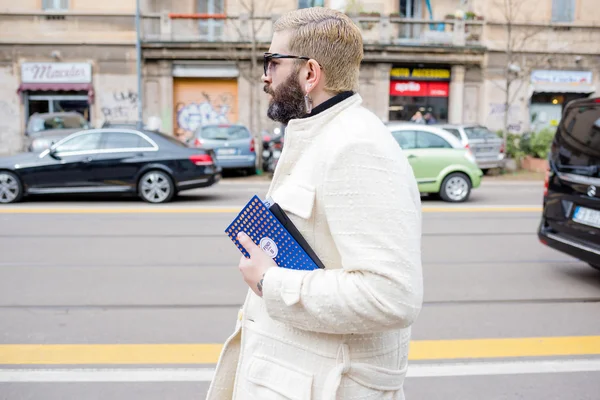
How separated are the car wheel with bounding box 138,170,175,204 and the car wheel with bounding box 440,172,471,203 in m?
5.39

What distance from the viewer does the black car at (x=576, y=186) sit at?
6363 millimetres

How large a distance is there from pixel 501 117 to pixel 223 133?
14679 mm

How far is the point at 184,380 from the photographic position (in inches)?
166

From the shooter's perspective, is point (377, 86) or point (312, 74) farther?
point (377, 86)

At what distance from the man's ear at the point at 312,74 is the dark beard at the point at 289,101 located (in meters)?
0.03

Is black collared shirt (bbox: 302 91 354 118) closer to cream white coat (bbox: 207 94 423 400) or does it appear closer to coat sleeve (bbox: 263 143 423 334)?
cream white coat (bbox: 207 94 423 400)

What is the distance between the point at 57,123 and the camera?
2017 centimetres

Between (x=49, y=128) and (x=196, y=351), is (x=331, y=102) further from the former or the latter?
(x=49, y=128)

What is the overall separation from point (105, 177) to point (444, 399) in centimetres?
985

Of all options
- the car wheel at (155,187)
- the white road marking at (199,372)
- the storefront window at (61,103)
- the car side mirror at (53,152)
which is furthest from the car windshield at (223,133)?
the white road marking at (199,372)

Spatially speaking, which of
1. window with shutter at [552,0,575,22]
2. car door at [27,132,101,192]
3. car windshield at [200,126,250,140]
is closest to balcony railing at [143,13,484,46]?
window with shutter at [552,0,575,22]

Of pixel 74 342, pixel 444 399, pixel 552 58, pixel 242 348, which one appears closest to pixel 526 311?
pixel 444 399

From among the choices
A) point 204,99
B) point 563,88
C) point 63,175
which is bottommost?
point 63,175

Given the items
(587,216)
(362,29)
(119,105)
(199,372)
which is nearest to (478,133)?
(362,29)
